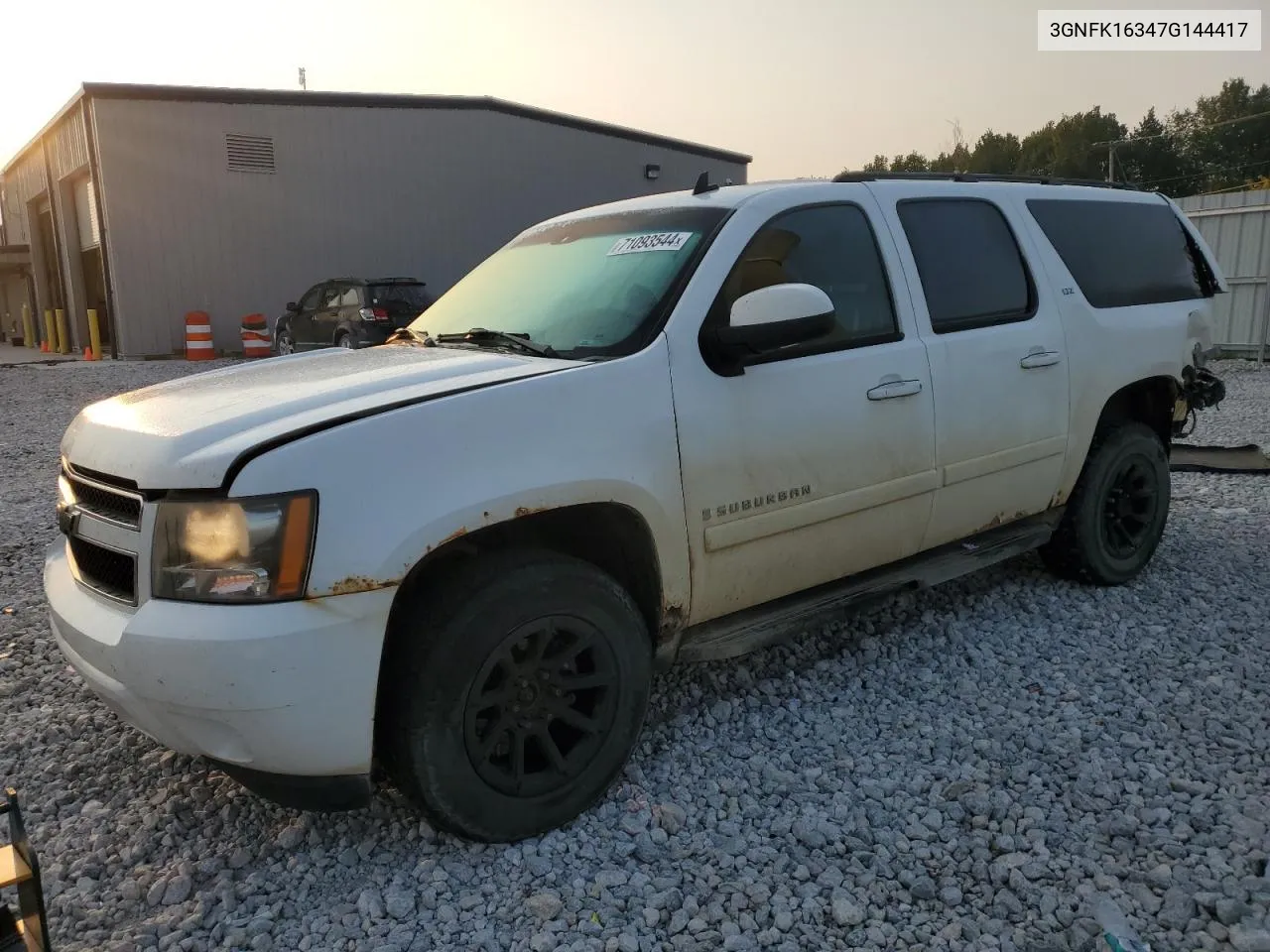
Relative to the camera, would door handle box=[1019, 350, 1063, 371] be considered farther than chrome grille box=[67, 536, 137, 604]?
Yes

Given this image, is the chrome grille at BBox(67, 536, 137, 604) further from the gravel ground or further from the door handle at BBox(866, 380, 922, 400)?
the door handle at BBox(866, 380, 922, 400)

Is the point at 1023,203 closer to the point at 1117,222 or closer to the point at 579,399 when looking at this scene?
the point at 1117,222

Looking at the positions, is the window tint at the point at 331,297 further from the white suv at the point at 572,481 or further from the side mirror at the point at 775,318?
the side mirror at the point at 775,318

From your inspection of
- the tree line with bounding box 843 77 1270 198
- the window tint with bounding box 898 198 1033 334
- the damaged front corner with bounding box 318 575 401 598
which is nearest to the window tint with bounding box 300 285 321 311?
the window tint with bounding box 898 198 1033 334

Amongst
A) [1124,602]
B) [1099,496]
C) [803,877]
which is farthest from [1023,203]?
[803,877]

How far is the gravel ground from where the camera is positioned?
231cm

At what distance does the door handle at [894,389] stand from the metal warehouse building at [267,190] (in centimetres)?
1505

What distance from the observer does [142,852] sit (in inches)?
104

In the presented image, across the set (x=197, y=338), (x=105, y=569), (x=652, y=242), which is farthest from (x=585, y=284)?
(x=197, y=338)

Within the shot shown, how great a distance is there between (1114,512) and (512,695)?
3.33m

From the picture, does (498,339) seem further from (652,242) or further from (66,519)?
(66,519)

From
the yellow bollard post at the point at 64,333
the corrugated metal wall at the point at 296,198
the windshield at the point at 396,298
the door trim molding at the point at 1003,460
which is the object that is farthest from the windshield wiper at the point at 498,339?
the yellow bollard post at the point at 64,333

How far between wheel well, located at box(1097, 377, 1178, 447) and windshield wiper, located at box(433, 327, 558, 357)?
2886 millimetres

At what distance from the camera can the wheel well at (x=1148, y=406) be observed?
448 cm
